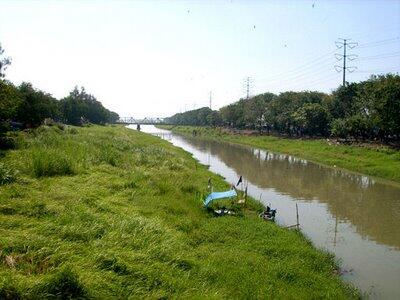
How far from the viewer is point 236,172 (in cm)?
4281

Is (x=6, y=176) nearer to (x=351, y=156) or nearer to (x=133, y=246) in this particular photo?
(x=133, y=246)

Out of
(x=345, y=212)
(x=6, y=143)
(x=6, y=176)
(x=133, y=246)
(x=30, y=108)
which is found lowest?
(x=345, y=212)

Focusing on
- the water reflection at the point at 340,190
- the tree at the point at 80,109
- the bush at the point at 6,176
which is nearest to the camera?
the bush at the point at 6,176

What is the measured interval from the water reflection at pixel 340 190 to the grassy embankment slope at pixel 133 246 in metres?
6.39

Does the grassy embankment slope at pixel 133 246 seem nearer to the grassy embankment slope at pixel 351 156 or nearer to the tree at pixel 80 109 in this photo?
the grassy embankment slope at pixel 351 156

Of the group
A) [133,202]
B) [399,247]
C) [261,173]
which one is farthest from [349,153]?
[133,202]

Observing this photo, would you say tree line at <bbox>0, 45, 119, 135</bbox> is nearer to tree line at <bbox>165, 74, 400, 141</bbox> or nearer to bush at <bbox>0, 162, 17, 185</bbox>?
bush at <bbox>0, 162, 17, 185</bbox>

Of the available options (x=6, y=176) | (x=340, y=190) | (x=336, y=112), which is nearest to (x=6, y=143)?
(x=6, y=176)

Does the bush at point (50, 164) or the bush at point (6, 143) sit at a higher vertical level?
the bush at point (6, 143)

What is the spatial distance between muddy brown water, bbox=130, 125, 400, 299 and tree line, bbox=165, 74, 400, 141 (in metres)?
11.5

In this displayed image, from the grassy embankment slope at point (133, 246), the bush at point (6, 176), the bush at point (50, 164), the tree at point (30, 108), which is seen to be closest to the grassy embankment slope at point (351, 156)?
the grassy embankment slope at point (133, 246)

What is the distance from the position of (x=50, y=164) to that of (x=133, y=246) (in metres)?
10.7

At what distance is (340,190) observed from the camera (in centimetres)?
3284

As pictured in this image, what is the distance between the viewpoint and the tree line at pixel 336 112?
48.9 m
